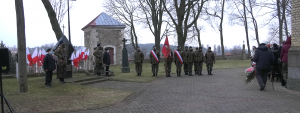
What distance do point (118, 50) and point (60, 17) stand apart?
31.7 ft

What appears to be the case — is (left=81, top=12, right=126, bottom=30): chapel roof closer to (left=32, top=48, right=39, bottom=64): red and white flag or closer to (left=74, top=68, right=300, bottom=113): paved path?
(left=32, top=48, right=39, bottom=64): red and white flag

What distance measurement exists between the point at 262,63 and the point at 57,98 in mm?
7345

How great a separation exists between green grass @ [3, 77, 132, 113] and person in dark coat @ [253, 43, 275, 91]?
493 cm

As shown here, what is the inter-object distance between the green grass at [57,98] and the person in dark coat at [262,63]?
4.93 meters

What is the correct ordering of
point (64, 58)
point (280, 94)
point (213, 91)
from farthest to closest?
point (64, 58), point (213, 91), point (280, 94)

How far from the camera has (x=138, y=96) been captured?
896cm

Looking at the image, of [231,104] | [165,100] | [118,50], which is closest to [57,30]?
[165,100]

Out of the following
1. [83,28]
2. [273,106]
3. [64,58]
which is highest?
[83,28]

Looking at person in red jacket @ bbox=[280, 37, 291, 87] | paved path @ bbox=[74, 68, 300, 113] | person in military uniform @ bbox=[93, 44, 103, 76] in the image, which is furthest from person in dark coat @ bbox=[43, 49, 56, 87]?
person in red jacket @ bbox=[280, 37, 291, 87]

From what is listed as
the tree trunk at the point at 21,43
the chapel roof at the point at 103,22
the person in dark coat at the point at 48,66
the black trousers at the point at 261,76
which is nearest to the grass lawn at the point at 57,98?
the person in dark coat at the point at 48,66

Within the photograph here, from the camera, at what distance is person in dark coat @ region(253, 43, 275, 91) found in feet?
30.3

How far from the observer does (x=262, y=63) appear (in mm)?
9297

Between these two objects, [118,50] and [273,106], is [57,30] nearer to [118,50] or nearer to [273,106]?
[273,106]

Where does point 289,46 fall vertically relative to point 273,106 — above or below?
A: above
